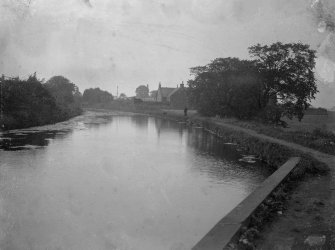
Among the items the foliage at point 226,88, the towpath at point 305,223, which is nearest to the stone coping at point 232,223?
the towpath at point 305,223

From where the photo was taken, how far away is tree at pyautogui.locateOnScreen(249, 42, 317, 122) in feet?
118

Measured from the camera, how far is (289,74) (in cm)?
3581

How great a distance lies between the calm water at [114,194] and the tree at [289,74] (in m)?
17.8

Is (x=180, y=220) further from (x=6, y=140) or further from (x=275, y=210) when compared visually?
(x=6, y=140)

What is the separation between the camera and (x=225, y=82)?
40656 mm

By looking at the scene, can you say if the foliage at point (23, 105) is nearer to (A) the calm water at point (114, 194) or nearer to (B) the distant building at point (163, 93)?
(A) the calm water at point (114, 194)

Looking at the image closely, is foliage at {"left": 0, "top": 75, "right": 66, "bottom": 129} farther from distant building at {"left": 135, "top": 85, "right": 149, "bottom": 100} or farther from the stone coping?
distant building at {"left": 135, "top": 85, "right": 149, "bottom": 100}

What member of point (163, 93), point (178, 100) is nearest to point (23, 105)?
point (178, 100)

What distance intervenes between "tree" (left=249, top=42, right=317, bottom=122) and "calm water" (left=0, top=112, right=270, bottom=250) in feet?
58.6

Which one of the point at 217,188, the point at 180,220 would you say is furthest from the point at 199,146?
the point at 180,220

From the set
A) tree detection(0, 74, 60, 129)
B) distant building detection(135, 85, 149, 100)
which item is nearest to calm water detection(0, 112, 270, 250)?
tree detection(0, 74, 60, 129)

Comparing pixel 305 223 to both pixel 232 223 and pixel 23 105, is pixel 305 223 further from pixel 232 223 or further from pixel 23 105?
pixel 23 105

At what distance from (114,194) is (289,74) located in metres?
28.8

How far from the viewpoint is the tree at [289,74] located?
35875 mm
